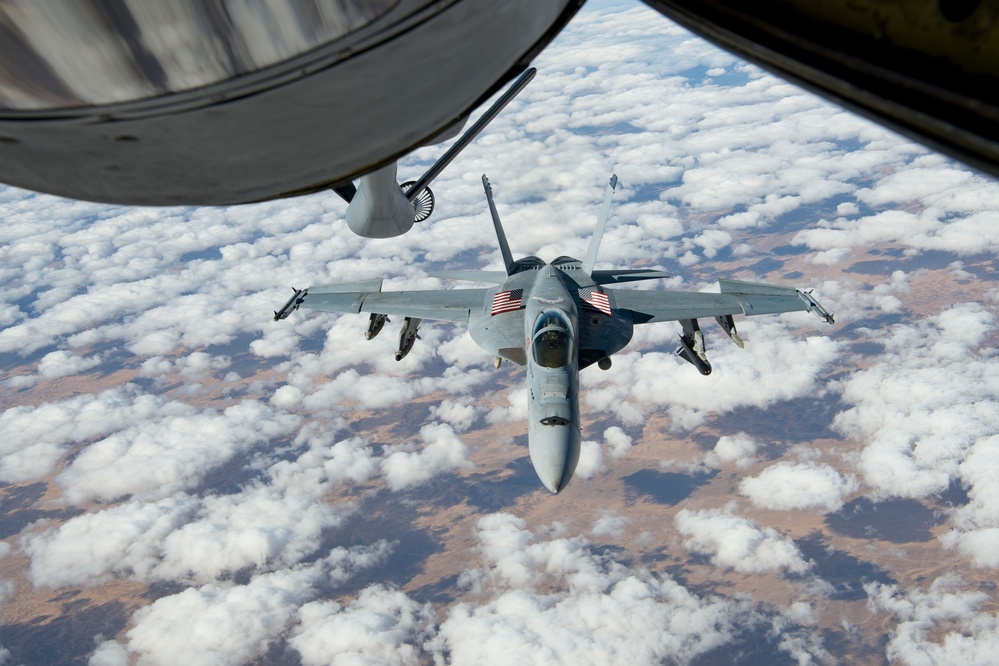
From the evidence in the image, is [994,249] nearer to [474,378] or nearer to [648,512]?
[648,512]

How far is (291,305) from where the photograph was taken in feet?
77.3

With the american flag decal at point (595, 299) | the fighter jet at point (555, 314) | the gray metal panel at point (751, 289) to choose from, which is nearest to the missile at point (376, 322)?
the fighter jet at point (555, 314)

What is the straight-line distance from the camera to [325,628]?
98.0m

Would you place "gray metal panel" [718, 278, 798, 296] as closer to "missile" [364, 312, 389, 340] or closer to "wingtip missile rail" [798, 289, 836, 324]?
"wingtip missile rail" [798, 289, 836, 324]

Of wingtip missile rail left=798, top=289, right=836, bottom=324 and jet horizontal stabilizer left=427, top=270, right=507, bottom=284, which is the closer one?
wingtip missile rail left=798, top=289, right=836, bottom=324

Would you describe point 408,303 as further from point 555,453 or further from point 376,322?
point 555,453

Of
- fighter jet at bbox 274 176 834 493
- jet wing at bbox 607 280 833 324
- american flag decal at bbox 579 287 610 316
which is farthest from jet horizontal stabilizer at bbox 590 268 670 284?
american flag decal at bbox 579 287 610 316

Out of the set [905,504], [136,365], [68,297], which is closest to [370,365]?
[136,365]

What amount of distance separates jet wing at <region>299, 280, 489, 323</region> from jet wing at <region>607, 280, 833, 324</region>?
572cm

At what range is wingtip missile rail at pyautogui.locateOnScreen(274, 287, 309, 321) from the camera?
22.7m

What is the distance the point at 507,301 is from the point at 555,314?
199 inches

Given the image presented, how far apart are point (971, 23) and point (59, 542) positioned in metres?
137

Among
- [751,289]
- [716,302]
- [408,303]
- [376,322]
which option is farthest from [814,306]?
[376,322]

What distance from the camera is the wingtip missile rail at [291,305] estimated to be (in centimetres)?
2270
